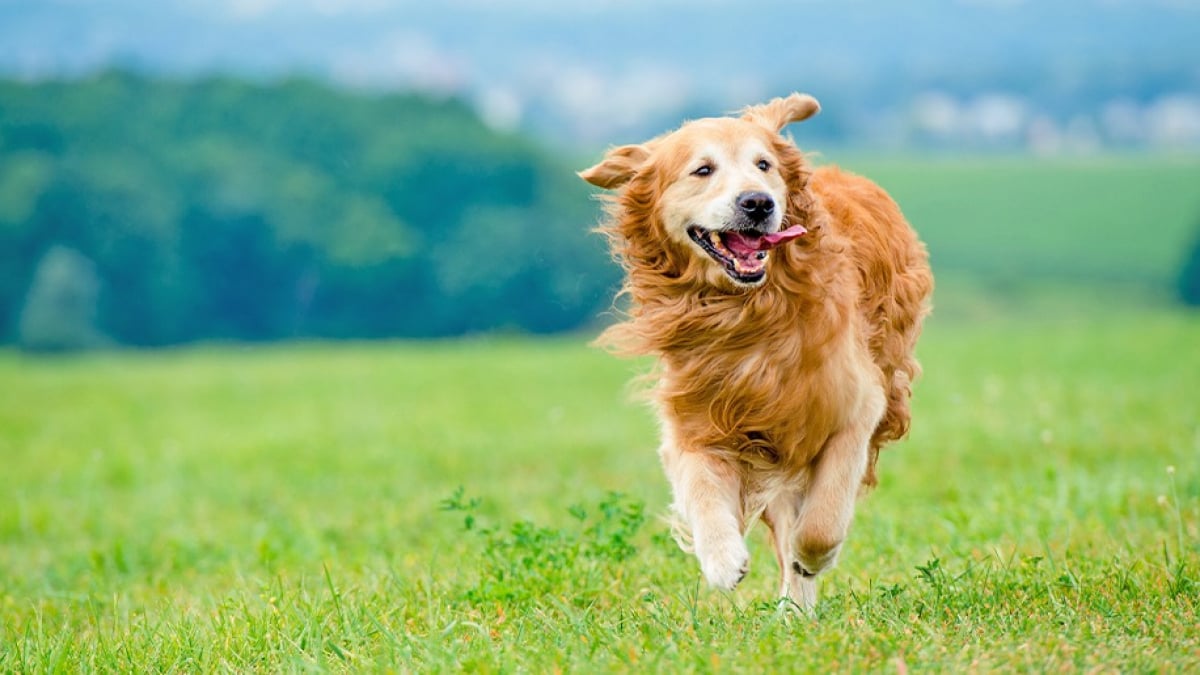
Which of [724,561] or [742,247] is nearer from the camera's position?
[724,561]

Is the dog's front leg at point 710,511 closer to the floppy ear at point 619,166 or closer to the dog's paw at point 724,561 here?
the dog's paw at point 724,561

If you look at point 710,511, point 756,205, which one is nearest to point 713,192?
point 756,205

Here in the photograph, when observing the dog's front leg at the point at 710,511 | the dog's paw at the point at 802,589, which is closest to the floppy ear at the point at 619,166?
the dog's front leg at the point at 710,511

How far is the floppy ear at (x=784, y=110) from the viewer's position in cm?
512

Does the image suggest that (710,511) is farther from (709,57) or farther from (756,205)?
(709,57)

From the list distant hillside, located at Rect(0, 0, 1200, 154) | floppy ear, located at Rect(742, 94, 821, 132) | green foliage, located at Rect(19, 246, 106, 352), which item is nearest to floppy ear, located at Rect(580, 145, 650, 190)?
floppy ear, located at Rect(742, 94, 821, 132)

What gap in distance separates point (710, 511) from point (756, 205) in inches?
42.9

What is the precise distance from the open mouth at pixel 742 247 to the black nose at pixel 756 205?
0.23ft

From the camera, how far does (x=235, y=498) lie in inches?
392

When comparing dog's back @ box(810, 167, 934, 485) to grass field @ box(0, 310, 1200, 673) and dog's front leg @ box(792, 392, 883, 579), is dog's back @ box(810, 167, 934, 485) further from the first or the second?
grass field @ box(0, 310, 1200, 673)

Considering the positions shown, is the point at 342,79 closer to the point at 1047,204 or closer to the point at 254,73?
the point at 254,73

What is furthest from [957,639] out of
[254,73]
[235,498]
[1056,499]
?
[254,73]

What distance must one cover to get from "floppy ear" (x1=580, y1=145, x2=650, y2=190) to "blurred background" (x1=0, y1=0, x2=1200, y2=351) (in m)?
30.9

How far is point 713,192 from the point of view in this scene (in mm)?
4613
